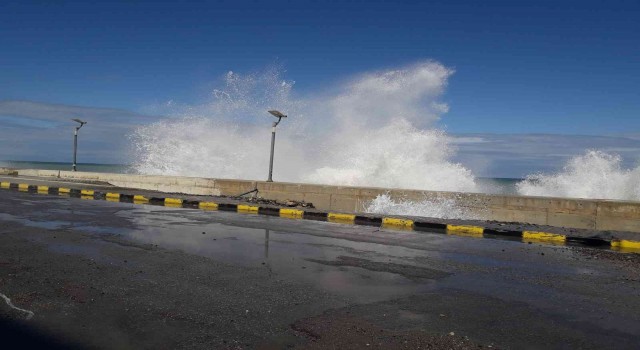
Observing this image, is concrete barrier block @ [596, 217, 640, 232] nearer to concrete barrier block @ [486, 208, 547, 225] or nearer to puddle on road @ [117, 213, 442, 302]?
concrete barrier block @ [486, 208, 547, 225]

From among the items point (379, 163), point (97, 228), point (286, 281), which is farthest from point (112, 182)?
point (286, 281)

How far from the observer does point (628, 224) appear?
12156 mm

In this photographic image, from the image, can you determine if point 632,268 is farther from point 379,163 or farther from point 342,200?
point 379,163

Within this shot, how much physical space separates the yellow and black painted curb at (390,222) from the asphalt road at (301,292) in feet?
4.14

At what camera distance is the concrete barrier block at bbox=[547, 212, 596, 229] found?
12.7 m

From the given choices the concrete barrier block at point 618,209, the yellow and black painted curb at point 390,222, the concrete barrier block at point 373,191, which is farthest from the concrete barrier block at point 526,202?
the concrete barrier block at point 373,191

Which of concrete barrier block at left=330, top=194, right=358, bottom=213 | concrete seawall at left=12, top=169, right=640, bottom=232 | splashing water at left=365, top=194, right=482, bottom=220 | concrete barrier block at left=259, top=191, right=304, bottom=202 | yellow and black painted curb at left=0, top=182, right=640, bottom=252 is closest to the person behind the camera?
yellow and black painted curb at left=0, top=182, right=640, bottom=252

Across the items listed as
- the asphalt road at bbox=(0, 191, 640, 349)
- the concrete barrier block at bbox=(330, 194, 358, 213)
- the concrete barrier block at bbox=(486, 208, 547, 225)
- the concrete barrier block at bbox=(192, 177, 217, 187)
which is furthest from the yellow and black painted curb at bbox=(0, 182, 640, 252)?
the concrete barrier block at bbox=(192, 177, 217, 187)

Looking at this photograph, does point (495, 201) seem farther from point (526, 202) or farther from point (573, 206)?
point (573, 206)

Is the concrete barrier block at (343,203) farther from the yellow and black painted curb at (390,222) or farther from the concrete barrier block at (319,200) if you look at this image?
→ the yellow and black painted curb at (390,222)

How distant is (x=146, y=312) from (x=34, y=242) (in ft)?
15.5

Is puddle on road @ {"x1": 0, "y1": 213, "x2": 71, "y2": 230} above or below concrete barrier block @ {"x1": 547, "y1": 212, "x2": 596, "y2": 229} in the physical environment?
below

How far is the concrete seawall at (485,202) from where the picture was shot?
12391 mm

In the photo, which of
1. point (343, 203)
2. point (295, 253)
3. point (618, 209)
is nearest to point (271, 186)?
point (343, 203)
